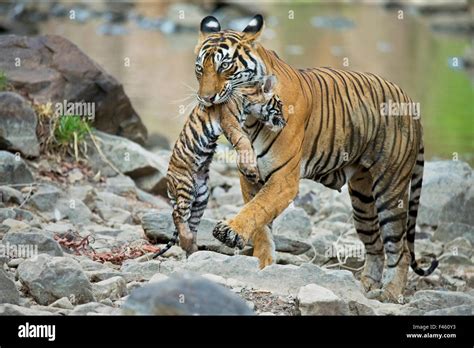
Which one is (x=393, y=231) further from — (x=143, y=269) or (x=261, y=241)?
(x=143, y=269)

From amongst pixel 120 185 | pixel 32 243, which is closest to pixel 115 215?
pixel 120 185

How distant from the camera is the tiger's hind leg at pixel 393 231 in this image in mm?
8406

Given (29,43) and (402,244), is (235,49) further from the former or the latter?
(29,43)

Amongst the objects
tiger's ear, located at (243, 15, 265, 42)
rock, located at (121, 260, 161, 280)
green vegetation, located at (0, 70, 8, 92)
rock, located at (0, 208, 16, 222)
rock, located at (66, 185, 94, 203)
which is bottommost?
rock, located at (121, 260, 161, 280)

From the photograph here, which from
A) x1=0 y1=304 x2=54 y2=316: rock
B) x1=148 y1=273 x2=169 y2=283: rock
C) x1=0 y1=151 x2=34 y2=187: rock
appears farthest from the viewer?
x1=0 y1=151 x2=34 y2=187: rock

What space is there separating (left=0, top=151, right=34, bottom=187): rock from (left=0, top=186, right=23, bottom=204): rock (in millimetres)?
204

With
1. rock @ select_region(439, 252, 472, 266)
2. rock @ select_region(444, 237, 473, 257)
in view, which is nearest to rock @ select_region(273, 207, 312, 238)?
rock @ select_region(439, 252, 472, 266)

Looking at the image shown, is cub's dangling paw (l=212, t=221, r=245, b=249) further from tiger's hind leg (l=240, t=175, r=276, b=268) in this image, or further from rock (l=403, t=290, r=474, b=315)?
rock (l=403, t=290, r=474, b=315)

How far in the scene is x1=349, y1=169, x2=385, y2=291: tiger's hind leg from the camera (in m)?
8.74

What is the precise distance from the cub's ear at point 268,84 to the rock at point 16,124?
3201mm

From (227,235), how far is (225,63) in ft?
3.69

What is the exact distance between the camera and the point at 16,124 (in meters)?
9.74

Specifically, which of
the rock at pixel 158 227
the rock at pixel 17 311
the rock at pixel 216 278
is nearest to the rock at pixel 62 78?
the rock at pixel 158 227

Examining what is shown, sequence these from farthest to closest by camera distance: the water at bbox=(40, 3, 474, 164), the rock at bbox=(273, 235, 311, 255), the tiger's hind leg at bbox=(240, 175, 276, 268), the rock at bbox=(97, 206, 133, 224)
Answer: the water at bbox=(40, 3, 474, 164) → the rock at bbox=(97, 206, 133, 224) → the rock at bbox=(273, 235, 311, 255) → the tiger's hind leg at bbox=(240, 175, 276, 268)
